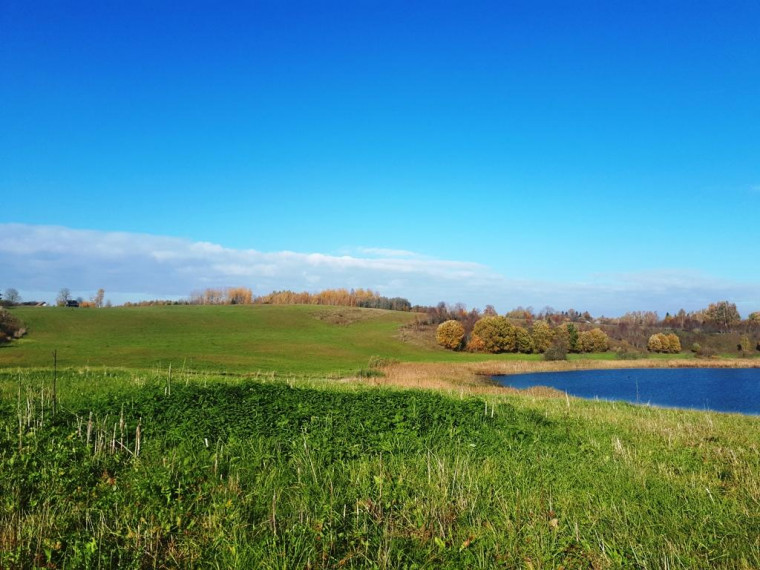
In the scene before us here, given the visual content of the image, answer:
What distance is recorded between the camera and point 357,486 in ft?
24.5

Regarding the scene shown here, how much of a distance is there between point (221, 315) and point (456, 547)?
108 m

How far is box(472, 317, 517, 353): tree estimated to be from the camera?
90.9 metres

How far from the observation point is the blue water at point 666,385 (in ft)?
130

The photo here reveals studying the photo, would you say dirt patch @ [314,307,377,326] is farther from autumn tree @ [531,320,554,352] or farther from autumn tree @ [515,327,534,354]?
autumn tree @ [531,320,554,352]

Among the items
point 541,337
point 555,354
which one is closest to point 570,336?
point 541,337

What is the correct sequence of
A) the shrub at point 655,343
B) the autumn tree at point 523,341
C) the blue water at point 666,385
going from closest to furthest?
the blue water at point 666,385 → the autumn tree at point 523,341 → the shrub at point 655,343

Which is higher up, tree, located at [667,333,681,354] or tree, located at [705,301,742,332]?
tree, located at [705,301,742,332]

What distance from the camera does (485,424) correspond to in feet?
38.5

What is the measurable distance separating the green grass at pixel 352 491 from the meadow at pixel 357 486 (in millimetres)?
33

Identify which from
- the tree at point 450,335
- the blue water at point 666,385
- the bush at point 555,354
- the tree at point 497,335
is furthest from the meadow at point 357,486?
the tree at point 497,335

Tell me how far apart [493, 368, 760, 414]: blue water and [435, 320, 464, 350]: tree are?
24946 millimetres

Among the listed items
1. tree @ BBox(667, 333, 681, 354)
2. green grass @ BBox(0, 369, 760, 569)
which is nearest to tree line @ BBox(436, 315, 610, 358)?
tree @ BBox(667, 333, 681, 354)

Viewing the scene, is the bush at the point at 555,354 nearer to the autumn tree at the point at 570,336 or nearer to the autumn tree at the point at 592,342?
the autumn tree at the point at 570,336

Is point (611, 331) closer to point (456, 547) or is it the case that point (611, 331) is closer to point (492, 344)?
point (492, 344)
